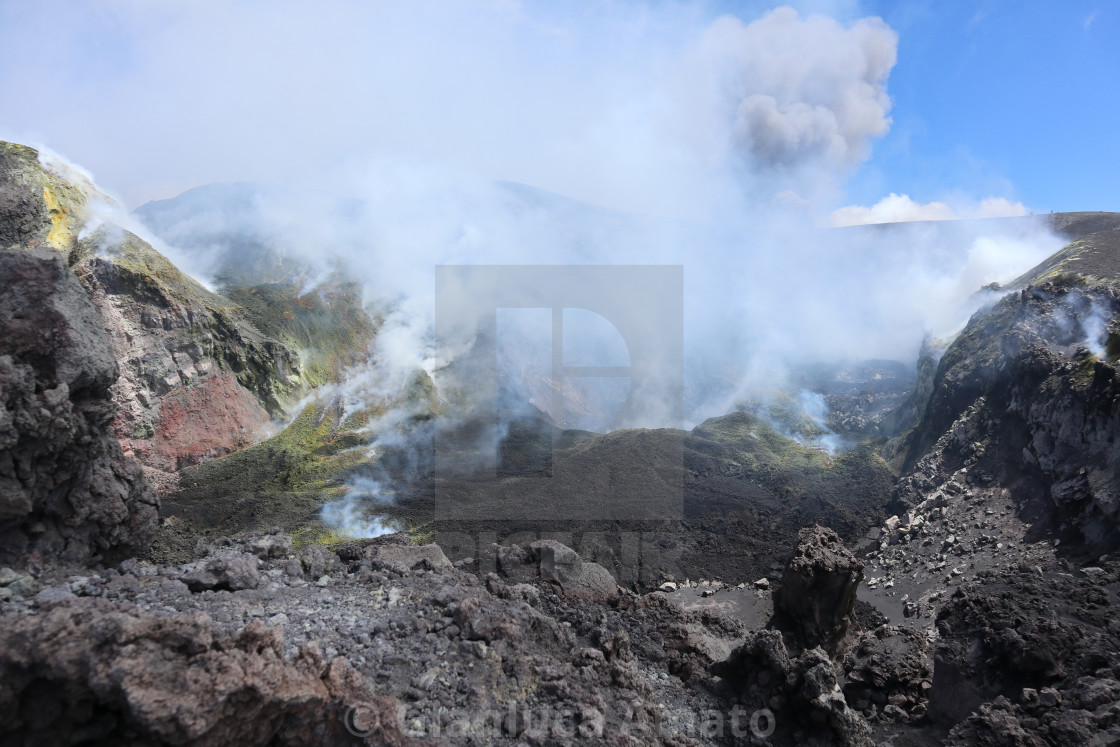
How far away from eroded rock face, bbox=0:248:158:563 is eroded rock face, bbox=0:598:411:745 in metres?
3.96

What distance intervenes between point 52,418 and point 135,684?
5171mm

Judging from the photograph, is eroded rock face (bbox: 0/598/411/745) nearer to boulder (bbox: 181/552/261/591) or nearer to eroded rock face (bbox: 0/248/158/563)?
boulder (bbox: 181/552/261/591)

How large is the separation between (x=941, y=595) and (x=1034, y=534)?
2.97 m

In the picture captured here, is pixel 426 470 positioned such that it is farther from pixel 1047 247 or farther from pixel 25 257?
pixel 1047 247

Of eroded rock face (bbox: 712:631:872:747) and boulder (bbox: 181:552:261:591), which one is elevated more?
boulder (bbox: 181:552:261:591)

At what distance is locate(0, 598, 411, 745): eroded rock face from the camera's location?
13.6 feet

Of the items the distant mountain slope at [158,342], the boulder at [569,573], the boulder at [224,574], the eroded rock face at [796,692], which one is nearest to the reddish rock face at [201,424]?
the distant mountain slope at [158,342]

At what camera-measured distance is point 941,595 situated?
14422 mm

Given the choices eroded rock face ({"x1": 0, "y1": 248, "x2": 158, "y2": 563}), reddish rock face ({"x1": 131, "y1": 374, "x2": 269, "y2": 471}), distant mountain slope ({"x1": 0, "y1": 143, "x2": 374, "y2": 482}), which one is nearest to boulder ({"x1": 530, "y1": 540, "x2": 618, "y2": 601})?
eroded rock face ({"x1": 0, "y1": 248, "x2": 158, "y2": 563})

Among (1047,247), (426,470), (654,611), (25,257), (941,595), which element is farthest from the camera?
(1047,247)

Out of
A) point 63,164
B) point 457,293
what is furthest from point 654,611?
point 457,293

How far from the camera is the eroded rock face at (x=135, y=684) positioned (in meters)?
4.14

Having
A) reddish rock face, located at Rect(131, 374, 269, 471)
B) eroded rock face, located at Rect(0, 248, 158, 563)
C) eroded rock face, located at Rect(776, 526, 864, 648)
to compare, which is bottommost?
eroded rock face, located at Rect(776, 526, 864, 648)

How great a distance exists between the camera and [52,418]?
7574 mm
